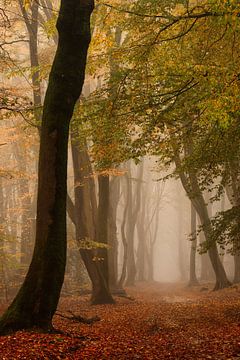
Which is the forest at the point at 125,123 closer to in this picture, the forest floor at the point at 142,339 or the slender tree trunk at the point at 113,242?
the forest floor at the point at 142,339

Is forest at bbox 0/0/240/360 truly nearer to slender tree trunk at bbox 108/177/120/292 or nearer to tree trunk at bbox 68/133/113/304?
tree trunk at bbox 68/133/113/304

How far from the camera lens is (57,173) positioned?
7734mm

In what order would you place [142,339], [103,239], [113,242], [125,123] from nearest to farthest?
[142,339]
[125,123]
[103,239]
[113,242]

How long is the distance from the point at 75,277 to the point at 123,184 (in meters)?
12.9

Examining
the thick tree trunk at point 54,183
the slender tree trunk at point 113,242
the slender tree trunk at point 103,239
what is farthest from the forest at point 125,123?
the slender tree trunk at point 113,242

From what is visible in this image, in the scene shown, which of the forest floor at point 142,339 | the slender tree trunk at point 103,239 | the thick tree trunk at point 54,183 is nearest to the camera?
the forest floor at point 142,339

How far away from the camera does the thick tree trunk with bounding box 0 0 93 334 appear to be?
293 inches

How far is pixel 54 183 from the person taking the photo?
7680mm

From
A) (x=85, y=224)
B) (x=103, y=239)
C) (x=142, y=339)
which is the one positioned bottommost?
(x=142, y=339)

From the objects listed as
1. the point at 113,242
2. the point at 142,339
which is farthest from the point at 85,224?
the point at 142,339

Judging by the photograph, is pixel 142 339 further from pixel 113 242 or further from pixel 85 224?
pixel 113 242

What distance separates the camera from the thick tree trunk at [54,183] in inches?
293

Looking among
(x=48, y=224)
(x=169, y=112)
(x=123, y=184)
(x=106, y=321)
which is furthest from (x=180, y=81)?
(x=123, y=184)

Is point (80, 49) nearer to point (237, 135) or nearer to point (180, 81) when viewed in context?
point (180, 81)
